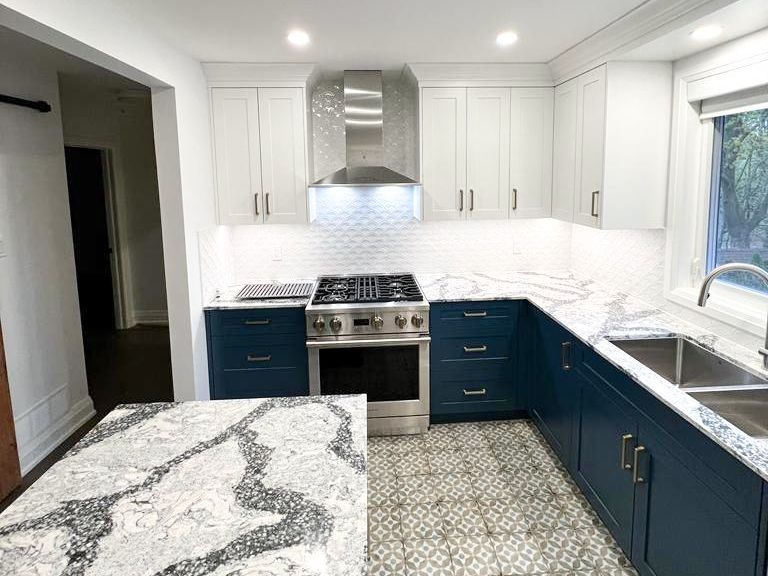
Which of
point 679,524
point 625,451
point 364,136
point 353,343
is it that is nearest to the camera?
point 679,524

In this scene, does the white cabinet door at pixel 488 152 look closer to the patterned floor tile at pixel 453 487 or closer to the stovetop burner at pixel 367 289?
the stovetop burner at pixel 367 289

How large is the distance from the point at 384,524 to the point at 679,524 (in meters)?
1.31

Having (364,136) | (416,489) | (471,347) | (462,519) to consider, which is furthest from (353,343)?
(364,136)

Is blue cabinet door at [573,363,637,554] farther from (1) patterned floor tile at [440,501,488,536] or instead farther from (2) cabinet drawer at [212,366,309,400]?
(2) cabinet drawer at [212,366,309,400]

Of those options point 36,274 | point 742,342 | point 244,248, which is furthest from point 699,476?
point 36,274

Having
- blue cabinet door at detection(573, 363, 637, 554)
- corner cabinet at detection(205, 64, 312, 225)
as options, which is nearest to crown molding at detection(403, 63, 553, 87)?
corner cabinet at detection(205, 64, 312, 225)

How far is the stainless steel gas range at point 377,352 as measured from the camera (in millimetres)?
3326

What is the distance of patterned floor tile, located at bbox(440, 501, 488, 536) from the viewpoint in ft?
8.37

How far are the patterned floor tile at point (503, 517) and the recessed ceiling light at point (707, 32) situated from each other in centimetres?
232

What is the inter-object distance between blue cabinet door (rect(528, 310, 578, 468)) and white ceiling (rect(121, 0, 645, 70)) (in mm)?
1538

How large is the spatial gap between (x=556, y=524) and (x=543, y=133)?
8.12 feet

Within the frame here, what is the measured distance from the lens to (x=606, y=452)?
238cm

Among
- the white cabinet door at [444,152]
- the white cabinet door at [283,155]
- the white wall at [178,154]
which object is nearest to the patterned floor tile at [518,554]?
the white wall at [178,154]

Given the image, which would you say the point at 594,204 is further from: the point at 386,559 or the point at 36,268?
the point at 36,268
